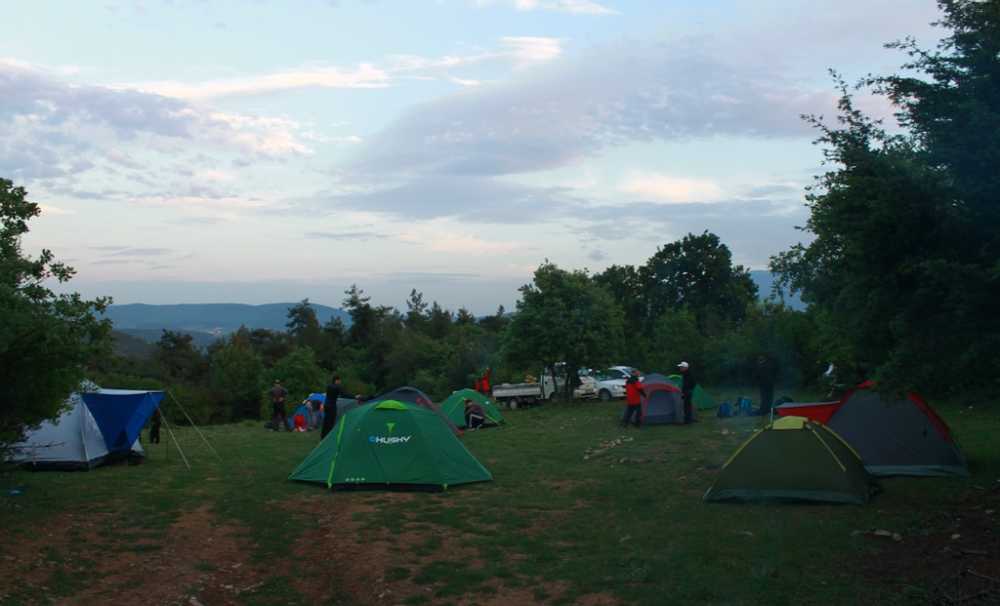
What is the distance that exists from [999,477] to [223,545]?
10.9 m

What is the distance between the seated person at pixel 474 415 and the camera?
2602cm

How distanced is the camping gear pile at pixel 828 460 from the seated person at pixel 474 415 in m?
14.0

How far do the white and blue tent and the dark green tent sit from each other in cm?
1127

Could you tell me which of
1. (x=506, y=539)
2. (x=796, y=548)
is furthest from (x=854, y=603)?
(x=506, y=539)

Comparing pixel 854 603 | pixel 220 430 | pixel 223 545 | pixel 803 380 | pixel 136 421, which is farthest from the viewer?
pixel 803 380

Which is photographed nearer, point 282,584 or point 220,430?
point 282,584

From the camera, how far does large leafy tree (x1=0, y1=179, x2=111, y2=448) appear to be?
10523mm

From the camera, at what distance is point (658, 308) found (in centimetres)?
6153

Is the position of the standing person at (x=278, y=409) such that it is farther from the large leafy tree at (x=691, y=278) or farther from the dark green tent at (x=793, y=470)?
the large leafy tree at (x=691, y=278)

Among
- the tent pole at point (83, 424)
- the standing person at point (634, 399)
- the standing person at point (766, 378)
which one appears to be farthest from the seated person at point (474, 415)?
the tent pole at point (83, 424)

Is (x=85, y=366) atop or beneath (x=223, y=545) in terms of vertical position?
atop

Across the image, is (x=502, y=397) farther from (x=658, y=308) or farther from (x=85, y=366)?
(x=658, y=308)

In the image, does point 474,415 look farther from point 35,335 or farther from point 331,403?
point 35,335

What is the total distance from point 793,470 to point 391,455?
20.6ft
